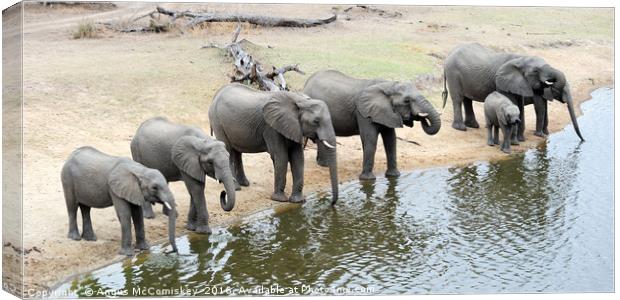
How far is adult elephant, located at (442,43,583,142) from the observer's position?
67.7ft

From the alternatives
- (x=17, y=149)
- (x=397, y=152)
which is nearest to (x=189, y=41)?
(x=397, y=152)

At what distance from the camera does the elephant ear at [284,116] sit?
51.0 feet

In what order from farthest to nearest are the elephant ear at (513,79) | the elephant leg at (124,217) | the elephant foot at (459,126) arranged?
the elephant foot at (459,126) < the elephant ear at (513,79) < the elephant leg at (124,217)

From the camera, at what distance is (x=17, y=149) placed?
12047 millimetres

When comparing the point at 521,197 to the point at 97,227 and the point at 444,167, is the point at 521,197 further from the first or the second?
the point at 97,227

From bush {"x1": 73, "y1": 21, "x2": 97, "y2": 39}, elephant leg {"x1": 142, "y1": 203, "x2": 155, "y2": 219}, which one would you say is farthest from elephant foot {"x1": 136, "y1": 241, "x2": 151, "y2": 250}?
bush {"x1": 73, "y1": 21, "x2": 97, "y2": 39}

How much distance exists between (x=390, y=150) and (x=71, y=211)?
6168 mm

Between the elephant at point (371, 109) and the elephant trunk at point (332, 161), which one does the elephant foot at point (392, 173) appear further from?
the elephant trunk at point (332, 161)

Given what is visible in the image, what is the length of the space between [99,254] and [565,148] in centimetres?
1014

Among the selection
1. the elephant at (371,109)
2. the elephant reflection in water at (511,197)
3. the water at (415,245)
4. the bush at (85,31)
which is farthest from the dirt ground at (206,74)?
the elephant reflection in water at (511,197)

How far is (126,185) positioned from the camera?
1286 cm

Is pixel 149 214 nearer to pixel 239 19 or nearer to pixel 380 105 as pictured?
pixel 380 105

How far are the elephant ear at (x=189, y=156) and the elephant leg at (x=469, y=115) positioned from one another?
29.6 feet

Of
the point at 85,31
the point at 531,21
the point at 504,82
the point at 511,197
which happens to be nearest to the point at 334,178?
the point at 511,197
